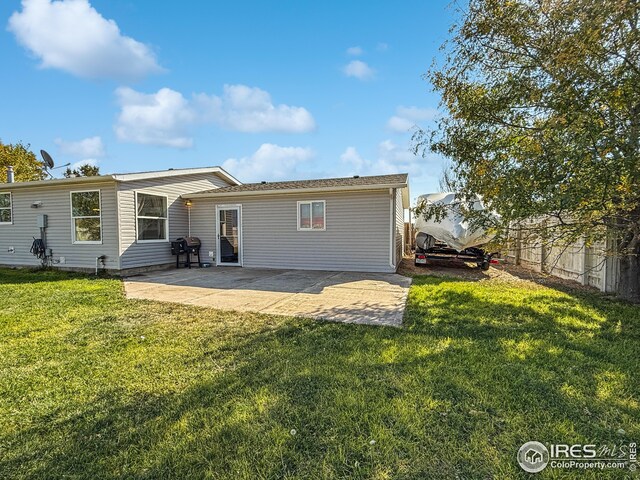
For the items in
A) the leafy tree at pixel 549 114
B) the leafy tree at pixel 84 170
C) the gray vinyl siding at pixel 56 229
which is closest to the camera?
the leafy tree at pixel 549 114

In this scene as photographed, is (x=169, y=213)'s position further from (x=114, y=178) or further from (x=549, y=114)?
(x=549, y=114)

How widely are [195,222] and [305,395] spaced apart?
400 inches

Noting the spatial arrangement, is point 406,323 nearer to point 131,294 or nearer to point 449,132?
point 449,132

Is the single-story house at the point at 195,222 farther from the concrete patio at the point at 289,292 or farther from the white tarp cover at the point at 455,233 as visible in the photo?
the white tarp cover at the point at 455,233

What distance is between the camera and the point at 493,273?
9414 millimetres

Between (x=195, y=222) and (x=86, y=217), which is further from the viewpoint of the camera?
(x=195, y=222)

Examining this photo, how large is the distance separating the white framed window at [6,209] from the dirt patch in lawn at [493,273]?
13077 mm

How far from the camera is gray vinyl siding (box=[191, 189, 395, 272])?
9555 millimetres

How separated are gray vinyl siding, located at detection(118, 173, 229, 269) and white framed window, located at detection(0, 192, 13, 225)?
5105 millimetres

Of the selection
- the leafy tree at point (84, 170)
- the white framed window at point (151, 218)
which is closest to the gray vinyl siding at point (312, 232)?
the white framed window at point (151, 218)

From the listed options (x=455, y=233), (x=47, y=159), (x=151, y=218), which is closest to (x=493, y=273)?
(x=455, y=233)

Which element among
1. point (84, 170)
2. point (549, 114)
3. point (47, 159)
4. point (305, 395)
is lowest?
point (305, 395)

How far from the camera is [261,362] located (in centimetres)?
324

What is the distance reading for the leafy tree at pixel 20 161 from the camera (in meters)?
21.9
